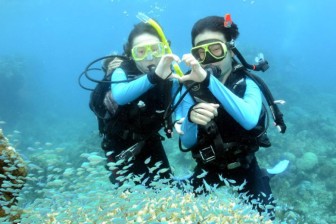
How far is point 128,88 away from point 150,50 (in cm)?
76

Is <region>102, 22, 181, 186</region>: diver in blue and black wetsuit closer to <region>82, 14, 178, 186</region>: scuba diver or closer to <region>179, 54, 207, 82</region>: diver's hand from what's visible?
<region>82, 14, 178, 186</region>: scuba diver

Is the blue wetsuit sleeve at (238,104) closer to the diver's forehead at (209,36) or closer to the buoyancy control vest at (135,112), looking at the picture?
the diver's forehead at (209,36)

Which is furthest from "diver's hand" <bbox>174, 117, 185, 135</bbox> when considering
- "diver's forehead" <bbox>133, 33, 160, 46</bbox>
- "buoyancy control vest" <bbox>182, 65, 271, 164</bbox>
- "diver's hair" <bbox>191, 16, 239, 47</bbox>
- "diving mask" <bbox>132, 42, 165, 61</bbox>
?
"diver's forehead" <bbox>133, 33, 160, 46</bbox>

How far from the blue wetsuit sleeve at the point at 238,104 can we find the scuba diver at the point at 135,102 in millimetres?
1036

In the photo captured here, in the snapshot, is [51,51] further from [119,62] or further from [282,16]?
[119,62]

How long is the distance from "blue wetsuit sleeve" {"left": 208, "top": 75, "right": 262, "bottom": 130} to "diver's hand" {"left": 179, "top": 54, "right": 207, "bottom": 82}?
156 millimetres

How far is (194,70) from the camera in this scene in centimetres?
359

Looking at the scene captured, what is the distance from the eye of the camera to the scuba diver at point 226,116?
4117mm

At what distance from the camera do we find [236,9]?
14512 cm

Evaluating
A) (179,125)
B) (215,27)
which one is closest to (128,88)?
(179,125)

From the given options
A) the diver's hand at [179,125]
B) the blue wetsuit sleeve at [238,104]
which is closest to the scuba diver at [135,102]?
the diver's hand at [179,125]

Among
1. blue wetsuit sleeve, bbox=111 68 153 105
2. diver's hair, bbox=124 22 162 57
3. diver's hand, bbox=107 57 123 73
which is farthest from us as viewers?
diver's hand, bbox=107 57 123 73

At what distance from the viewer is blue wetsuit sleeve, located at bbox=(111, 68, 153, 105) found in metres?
4.36

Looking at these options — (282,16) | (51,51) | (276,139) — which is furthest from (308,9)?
(276,139)
